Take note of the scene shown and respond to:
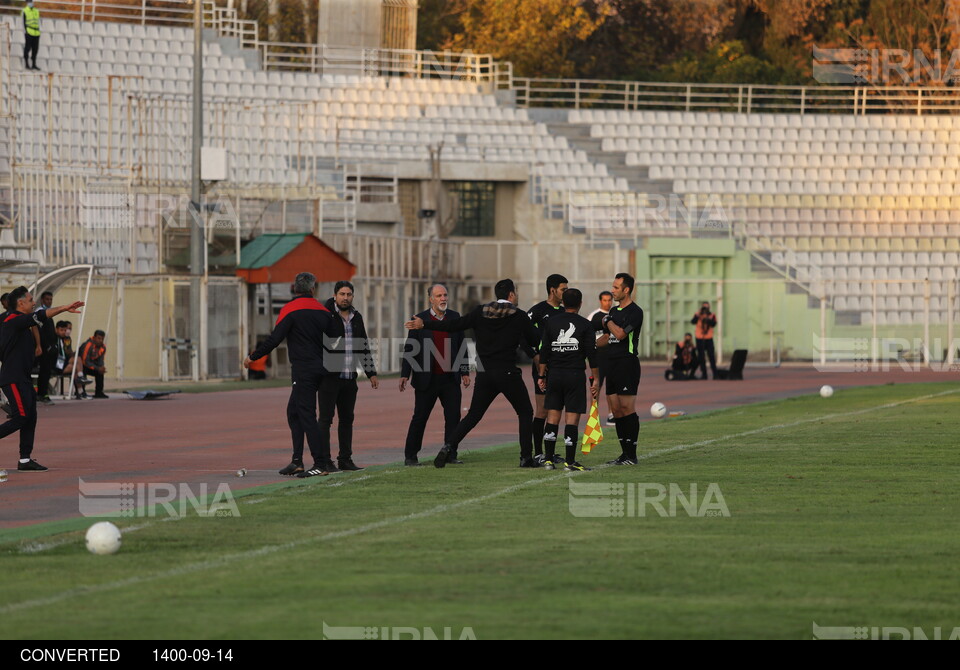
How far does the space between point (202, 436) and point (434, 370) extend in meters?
5.78

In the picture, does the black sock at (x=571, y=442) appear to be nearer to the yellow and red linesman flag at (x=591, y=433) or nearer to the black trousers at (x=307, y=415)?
the yellow and red linesman flag at (x=591, y=433)

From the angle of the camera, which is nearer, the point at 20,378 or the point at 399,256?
the point at 20,378

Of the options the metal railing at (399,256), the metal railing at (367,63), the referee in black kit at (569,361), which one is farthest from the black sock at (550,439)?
the metal railing at (367,63)

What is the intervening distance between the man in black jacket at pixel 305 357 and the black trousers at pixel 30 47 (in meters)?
31.9

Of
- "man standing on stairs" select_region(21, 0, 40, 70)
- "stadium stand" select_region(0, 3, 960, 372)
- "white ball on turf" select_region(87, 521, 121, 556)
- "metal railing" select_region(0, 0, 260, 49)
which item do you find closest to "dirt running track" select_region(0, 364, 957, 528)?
"white ball on turf" select_region(87, 521, 121, 556)

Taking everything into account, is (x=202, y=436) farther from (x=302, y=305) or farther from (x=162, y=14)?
(x=162, y=14)

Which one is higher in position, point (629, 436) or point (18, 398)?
point (18, 398)

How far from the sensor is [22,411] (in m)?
16.8

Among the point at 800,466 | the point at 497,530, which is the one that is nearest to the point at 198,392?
the point at 800,466

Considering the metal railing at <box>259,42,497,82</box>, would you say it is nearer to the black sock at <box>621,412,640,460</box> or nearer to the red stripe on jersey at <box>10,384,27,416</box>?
the red stripe on jersey at <box>10,384,27,416</box>

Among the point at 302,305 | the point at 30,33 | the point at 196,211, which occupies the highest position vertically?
the point at 30,33

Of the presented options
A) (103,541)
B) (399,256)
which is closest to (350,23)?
(399,256)

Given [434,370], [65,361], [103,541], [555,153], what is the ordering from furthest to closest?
1. [555,153]
2. [65,361]
3. [434,370]
4. [103,541]

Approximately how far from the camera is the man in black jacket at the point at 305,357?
16.3m
